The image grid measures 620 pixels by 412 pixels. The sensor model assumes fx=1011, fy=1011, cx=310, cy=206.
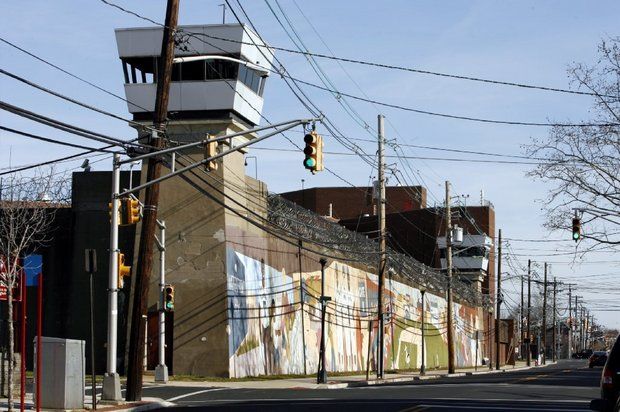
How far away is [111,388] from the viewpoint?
26266 millimetres

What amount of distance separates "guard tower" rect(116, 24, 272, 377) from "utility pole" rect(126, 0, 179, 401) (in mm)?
16881

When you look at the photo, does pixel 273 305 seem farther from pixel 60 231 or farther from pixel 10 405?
pixel 10 405

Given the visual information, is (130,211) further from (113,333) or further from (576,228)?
(576,228)

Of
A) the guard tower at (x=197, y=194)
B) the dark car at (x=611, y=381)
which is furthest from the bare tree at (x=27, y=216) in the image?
the dark car at (x=611, y=381)

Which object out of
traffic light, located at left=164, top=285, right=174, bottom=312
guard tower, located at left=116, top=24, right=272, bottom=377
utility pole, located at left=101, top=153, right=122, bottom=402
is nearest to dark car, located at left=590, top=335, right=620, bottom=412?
utility pole, located at left=101, top=153, right=122, bottom=402

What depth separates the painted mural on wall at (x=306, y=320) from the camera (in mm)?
46219

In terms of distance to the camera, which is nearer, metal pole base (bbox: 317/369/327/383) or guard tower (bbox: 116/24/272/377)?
metal pole base (bbox: 317/369/327/383)

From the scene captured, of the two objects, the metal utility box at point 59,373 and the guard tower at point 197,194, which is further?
the guard tower at point 197,194

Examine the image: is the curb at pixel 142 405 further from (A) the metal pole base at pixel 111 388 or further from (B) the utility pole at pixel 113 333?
(B) the utility pole at pixel 113 333

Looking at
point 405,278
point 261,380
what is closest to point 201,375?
point 261,380

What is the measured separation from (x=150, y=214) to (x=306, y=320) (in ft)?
88.6

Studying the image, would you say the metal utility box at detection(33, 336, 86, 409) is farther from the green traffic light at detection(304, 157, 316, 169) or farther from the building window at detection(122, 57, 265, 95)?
the building window at detection(122, 57, 265, 95)

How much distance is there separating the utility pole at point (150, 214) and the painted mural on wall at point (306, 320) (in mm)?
15213

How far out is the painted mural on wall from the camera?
4622cm
